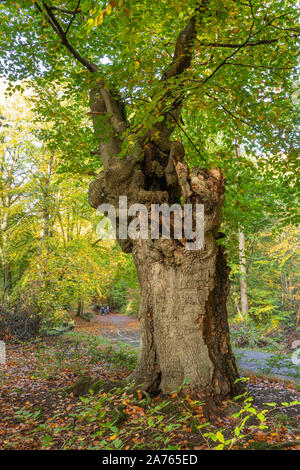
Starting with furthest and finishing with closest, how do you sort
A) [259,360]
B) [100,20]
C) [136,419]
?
[259,360], [136,419], [100,20]

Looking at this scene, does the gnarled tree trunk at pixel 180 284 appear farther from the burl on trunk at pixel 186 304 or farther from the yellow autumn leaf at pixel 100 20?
the yellow autumn leaf at pixel 100 20

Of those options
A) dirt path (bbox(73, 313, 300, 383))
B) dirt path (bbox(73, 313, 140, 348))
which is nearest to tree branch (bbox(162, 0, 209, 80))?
dirt path (bbox(73, 313, 300, 383))

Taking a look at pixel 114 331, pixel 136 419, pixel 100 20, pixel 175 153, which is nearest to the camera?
pixel 100 20

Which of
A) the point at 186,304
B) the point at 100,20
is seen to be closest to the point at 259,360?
the point at 186,304

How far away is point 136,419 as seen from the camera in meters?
3.54

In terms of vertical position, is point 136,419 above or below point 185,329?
below

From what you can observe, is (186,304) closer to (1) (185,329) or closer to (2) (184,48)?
(1) (185,329)

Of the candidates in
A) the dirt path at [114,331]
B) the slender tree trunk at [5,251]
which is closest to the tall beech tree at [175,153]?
the dirt path at [114,331]

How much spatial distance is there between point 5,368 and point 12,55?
280 inches

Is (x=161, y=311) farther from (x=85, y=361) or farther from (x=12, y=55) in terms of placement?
(x=12, y=55)

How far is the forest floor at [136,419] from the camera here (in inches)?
117

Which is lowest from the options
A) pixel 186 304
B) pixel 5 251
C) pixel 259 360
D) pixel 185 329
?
pixel 259 360

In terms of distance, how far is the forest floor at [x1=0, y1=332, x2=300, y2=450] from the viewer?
2.97m
